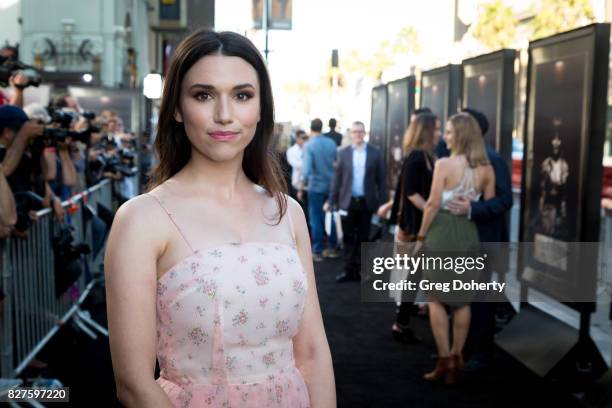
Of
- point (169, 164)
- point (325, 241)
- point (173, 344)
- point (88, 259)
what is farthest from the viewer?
point (325, 241)

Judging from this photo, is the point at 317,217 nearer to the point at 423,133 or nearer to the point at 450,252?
the point at 423,133

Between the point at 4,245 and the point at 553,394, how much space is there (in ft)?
12.4

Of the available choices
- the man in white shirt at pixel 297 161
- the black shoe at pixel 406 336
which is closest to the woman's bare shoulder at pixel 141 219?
the black shoe at pixel 406 336

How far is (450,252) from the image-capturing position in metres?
6.43

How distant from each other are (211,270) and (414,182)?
5.40 m

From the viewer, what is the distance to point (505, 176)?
671 centimetres

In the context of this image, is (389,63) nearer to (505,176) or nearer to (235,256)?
(505,176)

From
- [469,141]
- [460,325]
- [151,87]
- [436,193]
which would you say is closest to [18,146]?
[436,193]

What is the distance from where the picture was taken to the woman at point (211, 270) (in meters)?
2.11

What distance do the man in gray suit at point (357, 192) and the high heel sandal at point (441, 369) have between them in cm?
454

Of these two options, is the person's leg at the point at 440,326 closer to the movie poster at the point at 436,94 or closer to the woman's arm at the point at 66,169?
the woman's arm at the point at 66,169

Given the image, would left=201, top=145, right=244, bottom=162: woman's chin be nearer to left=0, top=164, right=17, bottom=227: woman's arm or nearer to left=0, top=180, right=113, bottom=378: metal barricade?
left=0, top=164, right=17, bottom=227: woman's arm


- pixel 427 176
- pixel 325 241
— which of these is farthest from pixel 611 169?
pixel 427 176

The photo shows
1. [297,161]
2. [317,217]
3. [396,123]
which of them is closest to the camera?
[396,123]
